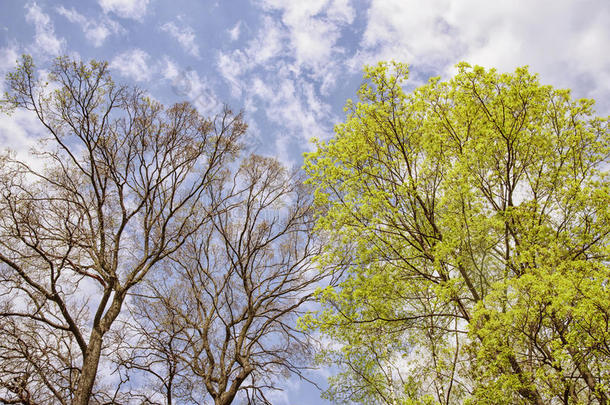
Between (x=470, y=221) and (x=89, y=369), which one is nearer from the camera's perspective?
(x=470, y=221)

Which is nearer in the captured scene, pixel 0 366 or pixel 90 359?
pixel 0 366

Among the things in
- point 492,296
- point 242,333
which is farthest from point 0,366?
point 492,296

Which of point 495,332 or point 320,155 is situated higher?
point 320,155

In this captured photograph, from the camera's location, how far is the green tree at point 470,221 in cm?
496

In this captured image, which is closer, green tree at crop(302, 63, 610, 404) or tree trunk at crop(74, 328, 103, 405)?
green tree at crop(302, 63, 610, 404)

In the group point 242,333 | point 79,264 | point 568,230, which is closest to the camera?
point 568,230

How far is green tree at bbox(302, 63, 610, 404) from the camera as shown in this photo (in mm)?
4957

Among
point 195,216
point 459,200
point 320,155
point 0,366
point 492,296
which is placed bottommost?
point 492,296

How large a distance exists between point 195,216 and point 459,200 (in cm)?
890

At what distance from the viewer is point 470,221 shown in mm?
5984

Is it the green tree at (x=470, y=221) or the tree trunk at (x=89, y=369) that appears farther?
the tree trunk at (x=89, y=369)

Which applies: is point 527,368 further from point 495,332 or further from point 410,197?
point 410,197

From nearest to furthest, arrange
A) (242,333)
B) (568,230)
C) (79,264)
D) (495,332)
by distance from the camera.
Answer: (495,332) → (568,230) → (79,264) → (242,333)

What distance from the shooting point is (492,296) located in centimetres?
495
